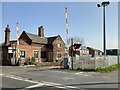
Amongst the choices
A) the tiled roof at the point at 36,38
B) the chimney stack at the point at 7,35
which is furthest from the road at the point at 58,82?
the tiled roof at the point at 36,38

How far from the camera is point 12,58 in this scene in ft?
122

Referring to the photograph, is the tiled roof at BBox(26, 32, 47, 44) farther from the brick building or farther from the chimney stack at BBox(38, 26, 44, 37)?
the chimney stack at BBox(38, 26, 44, 37)

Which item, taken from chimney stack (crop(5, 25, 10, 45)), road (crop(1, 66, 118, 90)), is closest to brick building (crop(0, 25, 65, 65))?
chimney stack (crop(5, 25, 10, 45))

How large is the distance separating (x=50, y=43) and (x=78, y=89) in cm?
3813

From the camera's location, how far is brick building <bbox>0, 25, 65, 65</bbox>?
38375 mm

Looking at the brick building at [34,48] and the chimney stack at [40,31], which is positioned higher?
the chimney stack at [40,31]

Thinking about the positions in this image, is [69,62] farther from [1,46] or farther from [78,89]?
[1,46]

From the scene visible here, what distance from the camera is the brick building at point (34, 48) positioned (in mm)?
38375

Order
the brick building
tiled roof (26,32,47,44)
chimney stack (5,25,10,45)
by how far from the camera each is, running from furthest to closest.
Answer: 1. tiled roof (26,32,47,44)
2. chimney stack (5,25,10,45)
3. the brick building

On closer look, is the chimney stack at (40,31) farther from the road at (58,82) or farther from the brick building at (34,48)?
the road at (58,82)

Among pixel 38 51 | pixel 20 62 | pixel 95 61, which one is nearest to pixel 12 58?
pixel 20 62

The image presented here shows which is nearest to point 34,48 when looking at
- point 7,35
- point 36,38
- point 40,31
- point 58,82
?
point 36,38

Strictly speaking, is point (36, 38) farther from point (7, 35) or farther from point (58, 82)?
point (58, 82)

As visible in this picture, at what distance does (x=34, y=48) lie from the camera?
44.3 metres
